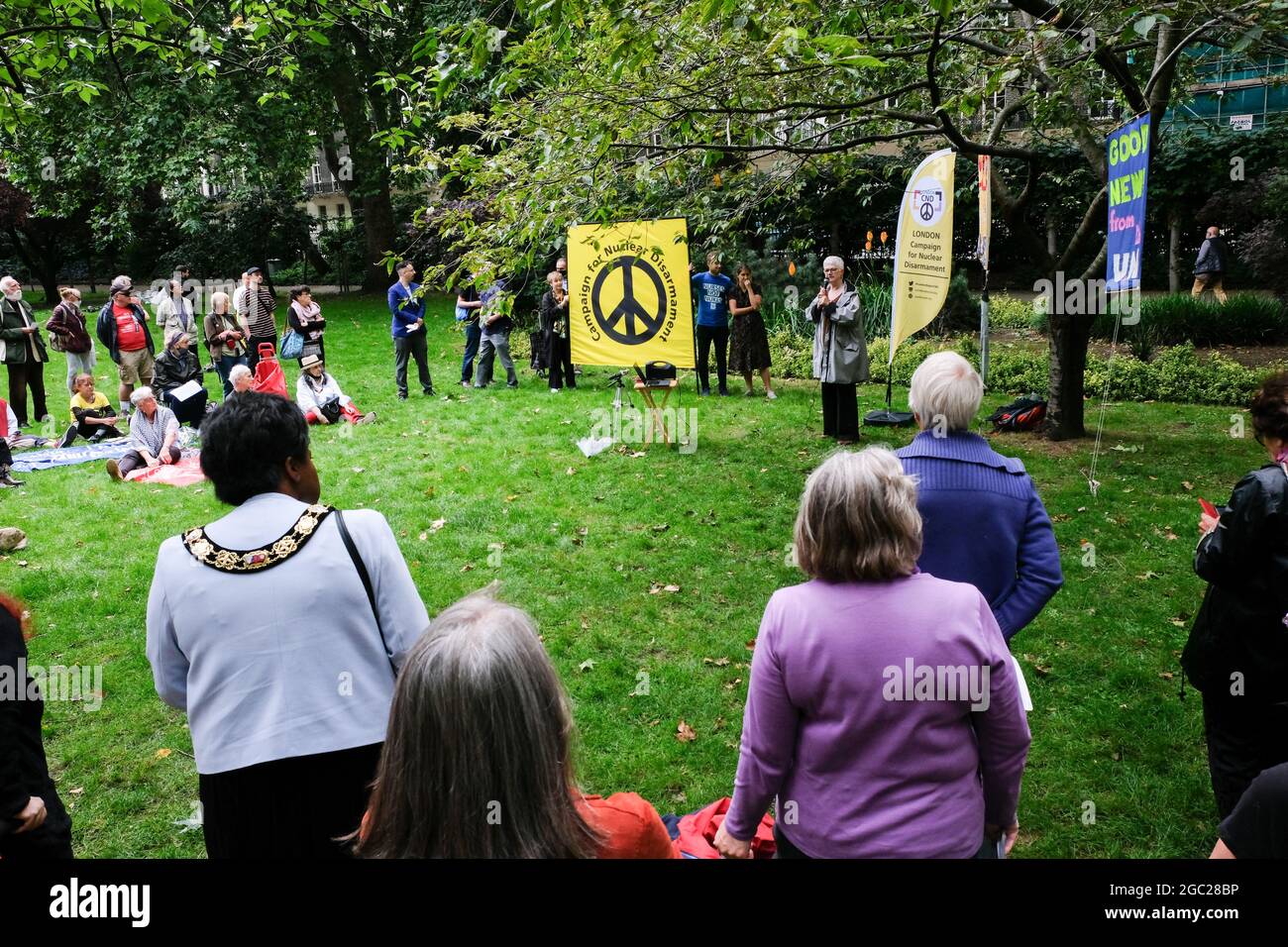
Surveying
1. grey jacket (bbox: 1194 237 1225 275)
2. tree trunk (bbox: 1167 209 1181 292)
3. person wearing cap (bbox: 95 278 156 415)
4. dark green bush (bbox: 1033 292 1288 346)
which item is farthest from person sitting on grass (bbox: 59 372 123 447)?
tree trunk (bbox: 1167 209 1181 292)

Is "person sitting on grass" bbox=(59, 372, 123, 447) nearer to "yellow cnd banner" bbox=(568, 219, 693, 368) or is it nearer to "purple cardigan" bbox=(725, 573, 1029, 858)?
"yellow cnd banner" bbox=(568, 219, 693, 368)

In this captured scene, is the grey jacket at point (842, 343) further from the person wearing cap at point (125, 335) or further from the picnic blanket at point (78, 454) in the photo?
the person wearing cap at point (125, 335)

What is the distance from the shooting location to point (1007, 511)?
11.1 ft

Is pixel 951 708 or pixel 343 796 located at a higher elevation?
pixel 951 708

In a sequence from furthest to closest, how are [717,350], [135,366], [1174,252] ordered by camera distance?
[1174,252], [135,366], [717,350]

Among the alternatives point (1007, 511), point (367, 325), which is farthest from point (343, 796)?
point (367, 325)

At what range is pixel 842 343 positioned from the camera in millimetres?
10648

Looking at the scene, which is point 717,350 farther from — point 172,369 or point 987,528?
point 987,528

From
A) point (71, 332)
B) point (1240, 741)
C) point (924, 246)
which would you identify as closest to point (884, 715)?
point (1240, 741)

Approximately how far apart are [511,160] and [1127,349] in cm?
1106

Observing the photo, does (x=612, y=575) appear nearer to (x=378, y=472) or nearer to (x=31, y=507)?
(x=378, y=472)

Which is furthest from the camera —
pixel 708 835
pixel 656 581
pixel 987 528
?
pixel 656 581

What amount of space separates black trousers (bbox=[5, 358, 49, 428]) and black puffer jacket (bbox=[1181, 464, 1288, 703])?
14.5 m

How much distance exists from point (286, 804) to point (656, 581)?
4.64m
